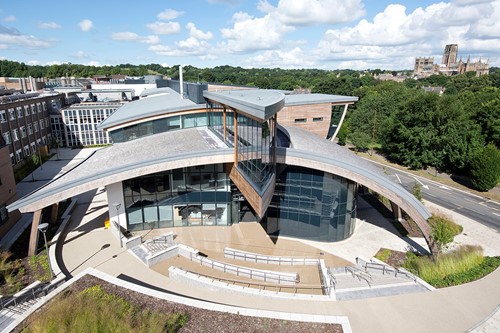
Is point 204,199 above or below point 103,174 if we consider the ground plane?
below

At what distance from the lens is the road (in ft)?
92.2

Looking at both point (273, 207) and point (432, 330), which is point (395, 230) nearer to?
point (273, 207)

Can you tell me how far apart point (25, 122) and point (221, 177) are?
3592 centimetres

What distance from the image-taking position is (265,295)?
15.0 metres

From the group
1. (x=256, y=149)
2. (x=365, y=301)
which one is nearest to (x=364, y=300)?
(x=365, y=301)

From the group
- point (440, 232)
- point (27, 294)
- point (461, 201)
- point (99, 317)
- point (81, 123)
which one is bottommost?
point (461, 201)

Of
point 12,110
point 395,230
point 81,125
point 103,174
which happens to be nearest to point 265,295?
point 103,174

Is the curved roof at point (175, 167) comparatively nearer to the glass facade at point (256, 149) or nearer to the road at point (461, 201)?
the glass facade at point (256, 149)

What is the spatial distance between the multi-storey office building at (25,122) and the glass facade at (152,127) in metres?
18.5

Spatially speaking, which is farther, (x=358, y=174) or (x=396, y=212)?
(x=396, y=212)

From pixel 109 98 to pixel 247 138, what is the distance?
54975mm

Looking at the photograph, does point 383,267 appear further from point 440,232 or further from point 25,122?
point 25,122

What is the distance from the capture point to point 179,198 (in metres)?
23.3

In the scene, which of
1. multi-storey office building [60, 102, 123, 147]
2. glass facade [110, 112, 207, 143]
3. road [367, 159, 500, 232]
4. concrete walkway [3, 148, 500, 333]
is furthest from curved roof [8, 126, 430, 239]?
multi-storey office building [60, 102, 123, 147]
